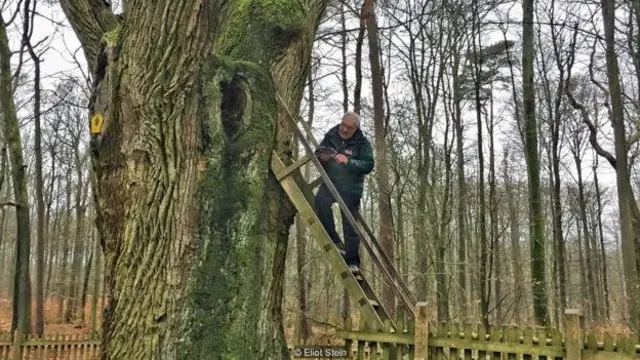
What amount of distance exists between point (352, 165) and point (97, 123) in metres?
2.51

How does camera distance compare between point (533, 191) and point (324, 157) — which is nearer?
point (324, 157)

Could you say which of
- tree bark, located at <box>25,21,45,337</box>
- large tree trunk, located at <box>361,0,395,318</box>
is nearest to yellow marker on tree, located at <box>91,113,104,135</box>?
large tree trunk, located at <box>361,0,395,318</box>

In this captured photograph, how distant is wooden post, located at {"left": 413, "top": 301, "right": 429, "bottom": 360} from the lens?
495cm

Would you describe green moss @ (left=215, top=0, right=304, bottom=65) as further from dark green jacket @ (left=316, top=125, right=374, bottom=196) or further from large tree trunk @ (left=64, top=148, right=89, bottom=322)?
large tree trunk @ (left=64, top=148, right=89, bottom=322)

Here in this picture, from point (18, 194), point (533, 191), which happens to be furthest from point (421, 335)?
point (18, 194)

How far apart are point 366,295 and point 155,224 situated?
235cm

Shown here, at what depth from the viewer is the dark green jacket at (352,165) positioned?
5328 mm

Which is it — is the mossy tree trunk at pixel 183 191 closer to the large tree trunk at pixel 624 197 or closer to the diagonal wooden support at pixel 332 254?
the diagonal wooden support at pixel 332 254

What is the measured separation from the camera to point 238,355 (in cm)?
335

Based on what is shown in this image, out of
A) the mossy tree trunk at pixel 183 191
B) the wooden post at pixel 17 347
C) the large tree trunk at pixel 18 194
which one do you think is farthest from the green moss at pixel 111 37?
the wooden post at pixel 17 347

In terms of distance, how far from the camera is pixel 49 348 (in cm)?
1103

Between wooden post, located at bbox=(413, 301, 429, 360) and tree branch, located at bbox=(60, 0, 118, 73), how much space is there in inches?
139

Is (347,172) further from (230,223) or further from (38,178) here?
(38,178)

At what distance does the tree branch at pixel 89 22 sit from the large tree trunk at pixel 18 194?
328 inches
